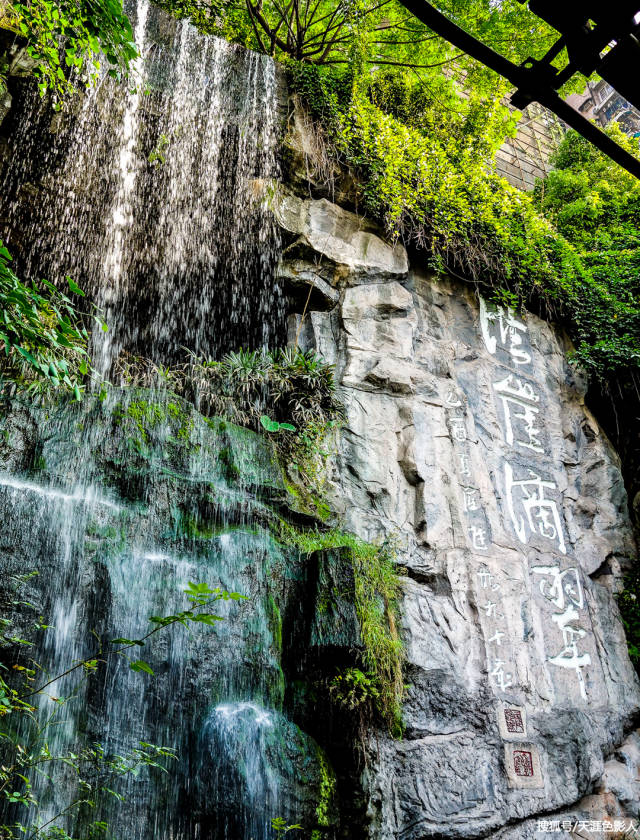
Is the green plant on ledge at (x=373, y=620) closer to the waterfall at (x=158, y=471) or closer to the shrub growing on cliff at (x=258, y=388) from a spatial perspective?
the waterfall at (x=158, y=471)

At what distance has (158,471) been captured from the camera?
450cm

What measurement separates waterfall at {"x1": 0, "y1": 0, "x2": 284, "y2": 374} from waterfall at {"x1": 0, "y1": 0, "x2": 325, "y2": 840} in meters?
0.02

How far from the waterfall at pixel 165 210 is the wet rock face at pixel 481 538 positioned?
0.76 metres

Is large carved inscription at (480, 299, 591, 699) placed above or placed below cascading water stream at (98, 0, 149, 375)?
below

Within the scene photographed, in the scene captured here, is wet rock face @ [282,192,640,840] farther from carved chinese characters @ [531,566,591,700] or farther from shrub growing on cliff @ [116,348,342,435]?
shrub growing on cliff @ [116,348,342,435]

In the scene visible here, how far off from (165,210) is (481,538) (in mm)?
5103

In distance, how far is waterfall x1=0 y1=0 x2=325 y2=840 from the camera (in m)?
3.51

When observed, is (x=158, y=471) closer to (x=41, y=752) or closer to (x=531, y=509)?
(x=41, y=752)

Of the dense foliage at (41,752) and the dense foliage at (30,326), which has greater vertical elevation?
the dense foliage at (30,326)

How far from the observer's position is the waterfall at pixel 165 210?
639cm

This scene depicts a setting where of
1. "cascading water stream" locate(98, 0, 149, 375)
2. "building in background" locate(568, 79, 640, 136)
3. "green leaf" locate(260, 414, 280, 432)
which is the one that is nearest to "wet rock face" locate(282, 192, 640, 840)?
"green leaf" locate(260, 414, 280, 432)

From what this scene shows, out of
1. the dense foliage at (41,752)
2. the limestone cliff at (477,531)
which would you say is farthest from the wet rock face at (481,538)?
the dense foliage at (41,752)

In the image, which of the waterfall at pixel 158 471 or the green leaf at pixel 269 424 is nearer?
the waterfall at pixel 158 471

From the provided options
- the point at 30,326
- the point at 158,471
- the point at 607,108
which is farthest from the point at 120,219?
the point at 607,108
